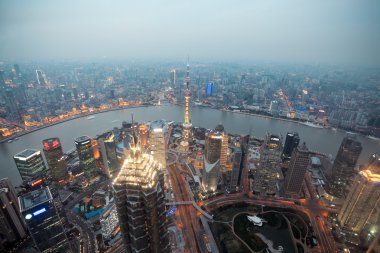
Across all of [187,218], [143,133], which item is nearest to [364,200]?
[187,218]

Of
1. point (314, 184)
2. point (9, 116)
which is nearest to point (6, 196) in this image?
point (314, 184)

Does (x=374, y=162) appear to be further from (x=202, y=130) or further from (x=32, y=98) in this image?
(x=32, y=98)

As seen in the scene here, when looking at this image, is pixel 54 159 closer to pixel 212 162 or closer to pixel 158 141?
pixel 158 141

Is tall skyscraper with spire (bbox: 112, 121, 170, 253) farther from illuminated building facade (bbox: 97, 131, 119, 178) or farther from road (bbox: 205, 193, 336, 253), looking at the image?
illuminated building facade (bbox: 97, 131, 119, 178)

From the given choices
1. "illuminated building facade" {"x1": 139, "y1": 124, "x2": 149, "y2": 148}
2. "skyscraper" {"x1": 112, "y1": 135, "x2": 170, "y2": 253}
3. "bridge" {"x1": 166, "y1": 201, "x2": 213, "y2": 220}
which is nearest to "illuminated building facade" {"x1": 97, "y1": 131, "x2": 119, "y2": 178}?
"illuminated building facade" {"x1": 139, "y1": 124, "x2": 149, "y2": 148}

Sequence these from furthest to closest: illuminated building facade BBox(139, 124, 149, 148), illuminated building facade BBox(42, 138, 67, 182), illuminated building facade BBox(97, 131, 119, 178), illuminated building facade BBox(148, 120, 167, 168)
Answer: illuminated building facade BBox(139, 124, 149, 148) < illuminated building facade BBox(148, 120, 167, 168) < illuminated building facade BBox(97, 131, 119, 178) < illuminated building facade BBox(42, 138, 67, 182)

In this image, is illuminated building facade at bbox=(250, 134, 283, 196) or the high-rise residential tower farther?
the high-rise residential tower

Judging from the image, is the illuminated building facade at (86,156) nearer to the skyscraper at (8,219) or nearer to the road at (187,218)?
the skyscraper at (8,219)
